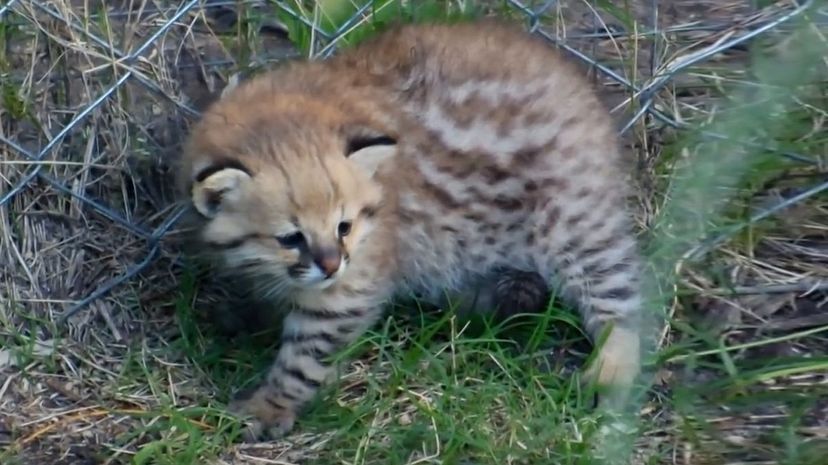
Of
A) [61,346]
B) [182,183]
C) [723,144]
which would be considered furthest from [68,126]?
[723,144]

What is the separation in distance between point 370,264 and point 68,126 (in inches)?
31.1

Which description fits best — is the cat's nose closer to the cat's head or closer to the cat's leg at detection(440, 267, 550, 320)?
the cat's head

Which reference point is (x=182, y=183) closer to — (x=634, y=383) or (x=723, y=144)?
(x=634, y=383)

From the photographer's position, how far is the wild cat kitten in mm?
2592

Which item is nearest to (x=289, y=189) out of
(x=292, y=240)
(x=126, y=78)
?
(x=292, y=240)

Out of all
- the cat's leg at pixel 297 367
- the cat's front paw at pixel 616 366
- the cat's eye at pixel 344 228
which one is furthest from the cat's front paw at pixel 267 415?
the cat's front paw at pixel 616 366

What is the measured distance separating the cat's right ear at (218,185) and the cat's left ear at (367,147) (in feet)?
0.76

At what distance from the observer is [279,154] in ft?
8.52

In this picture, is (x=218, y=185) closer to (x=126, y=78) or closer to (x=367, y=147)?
(x=367, y=147)

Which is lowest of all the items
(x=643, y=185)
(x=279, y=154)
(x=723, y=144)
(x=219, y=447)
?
(x=219, y=447)

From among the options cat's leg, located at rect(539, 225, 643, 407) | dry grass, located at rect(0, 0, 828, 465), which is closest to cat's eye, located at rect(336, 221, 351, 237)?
dry grass, located at rect(0, 0, 828, 465)

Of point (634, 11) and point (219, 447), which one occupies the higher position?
point (634, 11)

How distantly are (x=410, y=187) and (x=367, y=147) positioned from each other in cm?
21

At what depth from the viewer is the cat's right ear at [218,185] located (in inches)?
101
